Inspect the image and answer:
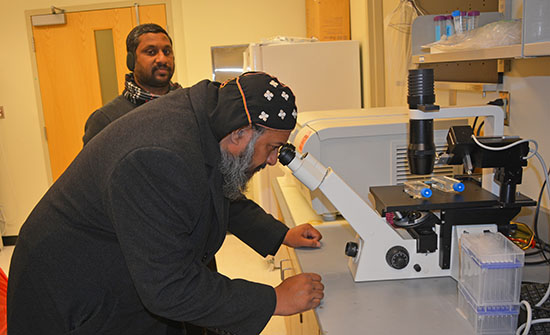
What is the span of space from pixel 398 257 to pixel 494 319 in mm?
292

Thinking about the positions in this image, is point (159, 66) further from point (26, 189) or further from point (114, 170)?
point (26, 189)

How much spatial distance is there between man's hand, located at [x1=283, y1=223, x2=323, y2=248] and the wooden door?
10.5ft

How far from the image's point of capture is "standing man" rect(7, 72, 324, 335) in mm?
904

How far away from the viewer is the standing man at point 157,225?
2.97ft

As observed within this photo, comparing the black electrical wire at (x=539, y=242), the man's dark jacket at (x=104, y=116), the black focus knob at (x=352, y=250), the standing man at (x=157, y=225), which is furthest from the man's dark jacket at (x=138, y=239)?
the man's dark jacket at (x=104, y=116)

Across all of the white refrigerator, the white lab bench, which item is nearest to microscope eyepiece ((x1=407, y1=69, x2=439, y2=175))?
the white lab bench

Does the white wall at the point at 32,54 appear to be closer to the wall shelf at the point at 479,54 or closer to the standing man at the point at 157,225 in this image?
the wall shelf at the point at 479,54

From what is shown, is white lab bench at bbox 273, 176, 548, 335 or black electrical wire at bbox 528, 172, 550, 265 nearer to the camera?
white lab bench at bbox 273, 176, 548, 335

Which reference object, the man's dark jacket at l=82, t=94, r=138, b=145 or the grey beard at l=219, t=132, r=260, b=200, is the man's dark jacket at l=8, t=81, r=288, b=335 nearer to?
the grey beard at l=219, t=132, r=260, b=200

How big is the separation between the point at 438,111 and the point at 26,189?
427 cm

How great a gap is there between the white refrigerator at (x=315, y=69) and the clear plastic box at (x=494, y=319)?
80.7 inches

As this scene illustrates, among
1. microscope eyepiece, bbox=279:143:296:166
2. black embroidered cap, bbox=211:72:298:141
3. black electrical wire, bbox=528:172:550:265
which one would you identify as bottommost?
black electrical wire, bbox=528:172:550:265

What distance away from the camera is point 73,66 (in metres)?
4.24

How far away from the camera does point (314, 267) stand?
134cm
